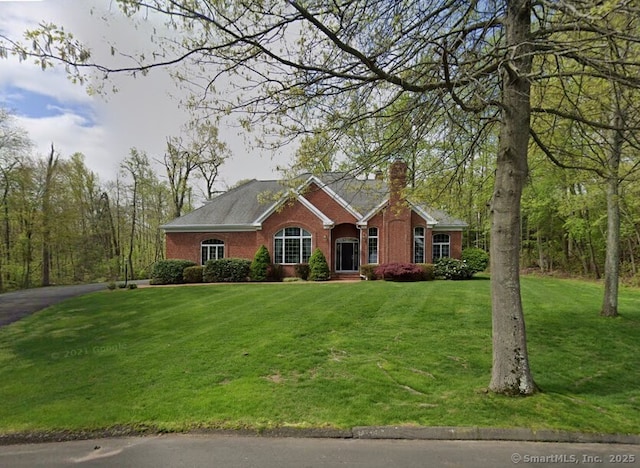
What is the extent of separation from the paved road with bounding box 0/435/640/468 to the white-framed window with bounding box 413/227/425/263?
1838cm

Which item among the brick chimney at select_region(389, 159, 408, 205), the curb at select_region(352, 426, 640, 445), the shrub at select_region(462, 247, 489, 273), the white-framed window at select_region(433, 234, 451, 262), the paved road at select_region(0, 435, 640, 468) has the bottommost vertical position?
the paved road at select_region(0, 435, 640, 468)

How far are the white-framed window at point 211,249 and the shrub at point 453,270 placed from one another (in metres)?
12.7

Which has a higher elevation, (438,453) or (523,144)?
(523,144)

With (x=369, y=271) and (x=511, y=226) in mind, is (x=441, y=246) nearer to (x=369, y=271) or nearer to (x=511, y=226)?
(x=369, y=271)

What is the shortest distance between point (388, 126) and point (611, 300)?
26.7ft

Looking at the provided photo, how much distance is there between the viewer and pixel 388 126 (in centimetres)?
656

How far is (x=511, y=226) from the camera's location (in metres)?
5.12

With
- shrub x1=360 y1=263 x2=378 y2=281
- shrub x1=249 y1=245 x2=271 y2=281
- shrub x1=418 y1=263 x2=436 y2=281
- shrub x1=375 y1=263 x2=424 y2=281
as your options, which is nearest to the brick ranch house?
shrub x1=249 y1=245 x2=271 y2=281

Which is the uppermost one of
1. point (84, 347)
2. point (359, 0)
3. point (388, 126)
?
point (359, 0)

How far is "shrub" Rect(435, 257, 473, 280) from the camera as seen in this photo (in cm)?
1967

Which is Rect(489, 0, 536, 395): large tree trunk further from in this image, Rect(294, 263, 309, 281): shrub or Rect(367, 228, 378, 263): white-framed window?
Rect(367, 228, 378, 263): white-framed window

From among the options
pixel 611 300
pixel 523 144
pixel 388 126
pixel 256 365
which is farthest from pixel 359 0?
pixel 611 300

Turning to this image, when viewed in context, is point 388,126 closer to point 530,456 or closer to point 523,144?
point 523,144

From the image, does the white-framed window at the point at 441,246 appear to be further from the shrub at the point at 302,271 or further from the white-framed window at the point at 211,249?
the white-framed window at the point at 211,249
